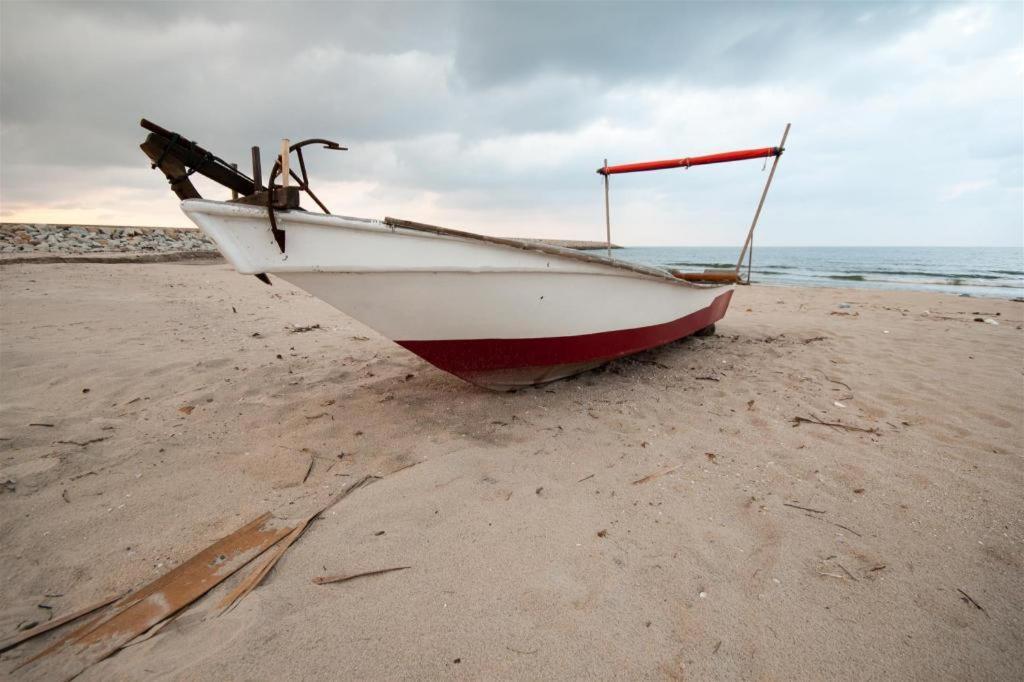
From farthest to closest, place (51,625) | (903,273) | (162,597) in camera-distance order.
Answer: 1. (903,273)
2. (162,597)
3. (51,625)

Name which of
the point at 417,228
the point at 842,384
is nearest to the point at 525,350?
the point at 417,228

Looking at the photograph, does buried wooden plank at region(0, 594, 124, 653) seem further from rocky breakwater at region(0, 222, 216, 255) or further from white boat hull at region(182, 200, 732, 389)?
rocky breakwater at region(0, 222, 216, 255)

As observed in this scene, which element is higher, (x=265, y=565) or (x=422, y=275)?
(x=422, y=275)

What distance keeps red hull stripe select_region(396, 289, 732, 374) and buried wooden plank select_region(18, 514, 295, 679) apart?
136 cm

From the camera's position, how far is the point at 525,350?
3266mm

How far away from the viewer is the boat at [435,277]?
225 centimetres

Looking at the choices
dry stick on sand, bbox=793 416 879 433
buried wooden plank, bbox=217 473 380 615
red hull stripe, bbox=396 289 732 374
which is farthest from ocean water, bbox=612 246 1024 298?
buried wooden plank, bbox=217 473 380 615

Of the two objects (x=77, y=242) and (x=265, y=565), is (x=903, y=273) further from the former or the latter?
(x=77, y=242)

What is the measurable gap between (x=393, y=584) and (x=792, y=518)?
1.81 metres

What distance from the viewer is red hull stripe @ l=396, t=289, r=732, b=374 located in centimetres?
305

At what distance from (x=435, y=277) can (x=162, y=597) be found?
1804mm

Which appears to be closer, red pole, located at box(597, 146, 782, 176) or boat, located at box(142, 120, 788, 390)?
boat, located at box(142, 120, 788, 390)

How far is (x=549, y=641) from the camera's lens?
149 centimetres

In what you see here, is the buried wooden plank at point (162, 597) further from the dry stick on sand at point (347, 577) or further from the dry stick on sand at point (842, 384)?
the dry stick on sand at point (842, 384)
